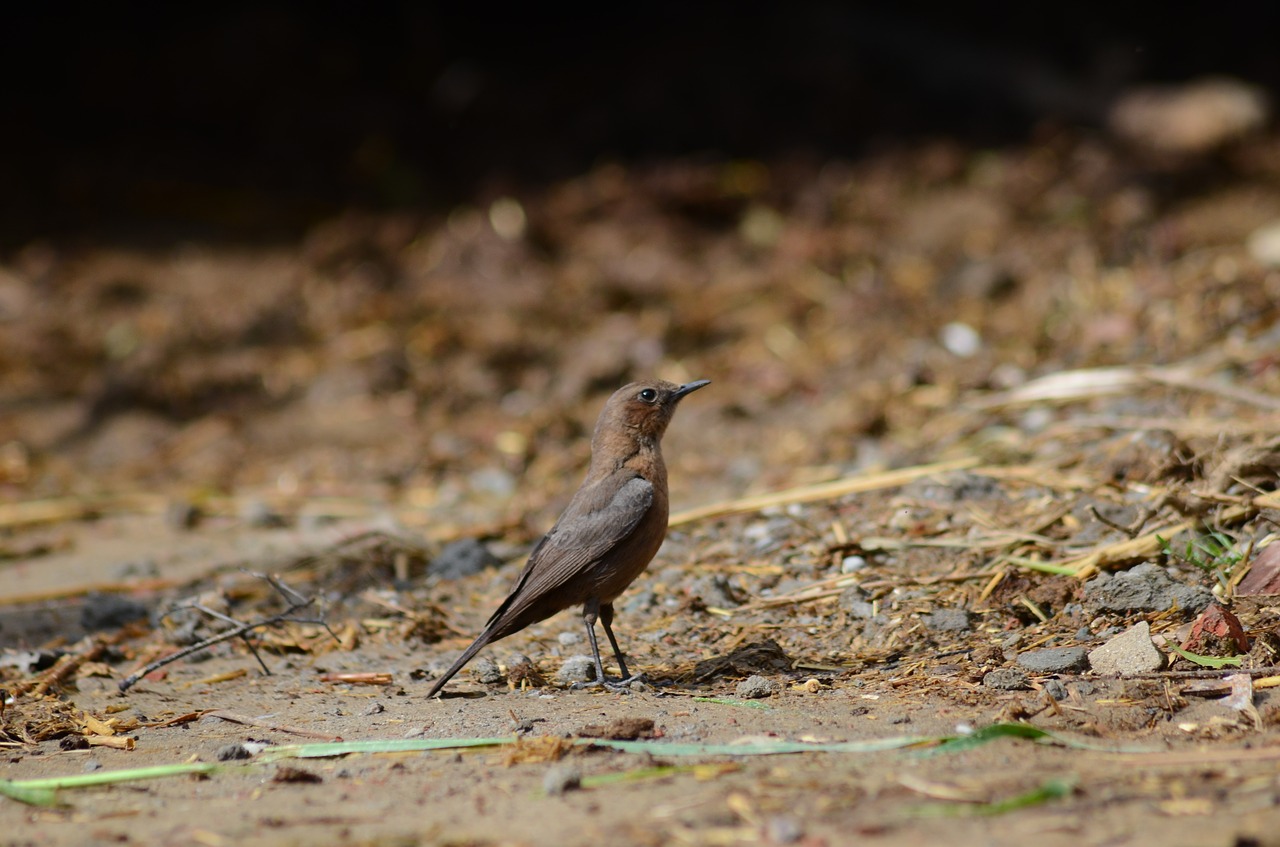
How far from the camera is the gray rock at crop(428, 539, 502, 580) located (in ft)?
19.4

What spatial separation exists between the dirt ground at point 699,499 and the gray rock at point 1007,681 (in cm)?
2

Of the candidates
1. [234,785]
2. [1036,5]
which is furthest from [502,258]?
[234,785]

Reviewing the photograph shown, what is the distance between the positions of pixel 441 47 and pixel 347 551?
765cm

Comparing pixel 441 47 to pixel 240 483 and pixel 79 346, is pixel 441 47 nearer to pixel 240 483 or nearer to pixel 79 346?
pixel 79 346

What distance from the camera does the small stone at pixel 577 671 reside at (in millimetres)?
4699

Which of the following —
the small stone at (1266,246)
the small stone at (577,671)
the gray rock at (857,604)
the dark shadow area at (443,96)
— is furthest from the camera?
the dark shadow area at (443,96)

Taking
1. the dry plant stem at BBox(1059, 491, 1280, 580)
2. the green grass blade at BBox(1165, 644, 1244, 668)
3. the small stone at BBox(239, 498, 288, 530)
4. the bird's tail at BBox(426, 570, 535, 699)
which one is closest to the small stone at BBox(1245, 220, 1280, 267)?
the dry plant stem at BBox(1059, 491, 1280, 580)

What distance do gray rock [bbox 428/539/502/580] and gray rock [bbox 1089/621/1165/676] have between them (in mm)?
2894

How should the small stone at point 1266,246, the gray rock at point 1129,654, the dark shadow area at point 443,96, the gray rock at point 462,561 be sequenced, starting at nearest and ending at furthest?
the gray rock at point 1129,654, the gray rock at point 462,561, the small stone at point 1266,246, the dark shadow area at point 443,96

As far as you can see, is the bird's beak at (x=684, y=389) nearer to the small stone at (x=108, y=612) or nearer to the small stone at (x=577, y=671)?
the small stone at (x=577, y=671)

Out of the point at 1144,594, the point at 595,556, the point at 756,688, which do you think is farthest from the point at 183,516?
the point at 1144,594

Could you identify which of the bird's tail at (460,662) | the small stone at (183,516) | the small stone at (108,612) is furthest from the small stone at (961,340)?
the small stone at (108,612)

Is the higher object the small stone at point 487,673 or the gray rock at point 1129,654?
the small stone at point 487,673

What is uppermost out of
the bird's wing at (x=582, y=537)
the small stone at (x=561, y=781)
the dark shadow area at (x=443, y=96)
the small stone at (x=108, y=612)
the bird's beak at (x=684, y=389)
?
the dark shadow area at (x=443, y=96)
